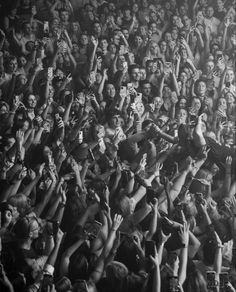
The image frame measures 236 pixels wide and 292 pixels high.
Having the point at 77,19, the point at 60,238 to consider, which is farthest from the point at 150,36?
the point at 60,238

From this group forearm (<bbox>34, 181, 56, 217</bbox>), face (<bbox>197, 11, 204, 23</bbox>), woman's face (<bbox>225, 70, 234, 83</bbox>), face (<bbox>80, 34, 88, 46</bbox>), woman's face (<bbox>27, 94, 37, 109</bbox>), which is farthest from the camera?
face (<bbox>197, 11, 204, 23</bbox>)

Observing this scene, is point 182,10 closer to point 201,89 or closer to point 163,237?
point 201,89

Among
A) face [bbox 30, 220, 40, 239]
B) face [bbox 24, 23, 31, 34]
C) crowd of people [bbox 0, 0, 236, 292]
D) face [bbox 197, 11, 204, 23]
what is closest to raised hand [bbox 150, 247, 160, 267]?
→ crowd of people [bbox 0, 0, 236, 292]

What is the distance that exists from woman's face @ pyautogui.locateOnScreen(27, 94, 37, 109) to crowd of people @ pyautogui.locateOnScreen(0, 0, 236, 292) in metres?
0.02

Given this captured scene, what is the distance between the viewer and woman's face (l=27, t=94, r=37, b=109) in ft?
20.0

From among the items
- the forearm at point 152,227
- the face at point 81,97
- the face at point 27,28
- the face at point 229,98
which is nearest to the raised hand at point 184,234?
the forearm at point 152,227

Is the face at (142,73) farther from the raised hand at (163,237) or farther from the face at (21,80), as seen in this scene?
the raised hand at (163,237)

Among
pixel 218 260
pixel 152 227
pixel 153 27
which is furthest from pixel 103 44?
pixel 218 260

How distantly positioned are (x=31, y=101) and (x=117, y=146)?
3.57ft

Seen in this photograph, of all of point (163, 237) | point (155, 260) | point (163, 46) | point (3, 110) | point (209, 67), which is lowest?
point (155, 260)

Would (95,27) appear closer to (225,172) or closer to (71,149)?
(71,149)

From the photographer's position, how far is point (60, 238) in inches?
223

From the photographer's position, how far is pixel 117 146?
6.18 meters

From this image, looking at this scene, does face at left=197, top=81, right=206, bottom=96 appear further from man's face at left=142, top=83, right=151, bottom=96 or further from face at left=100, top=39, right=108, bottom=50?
face at left=100, top=39, right=108, bottom=50
